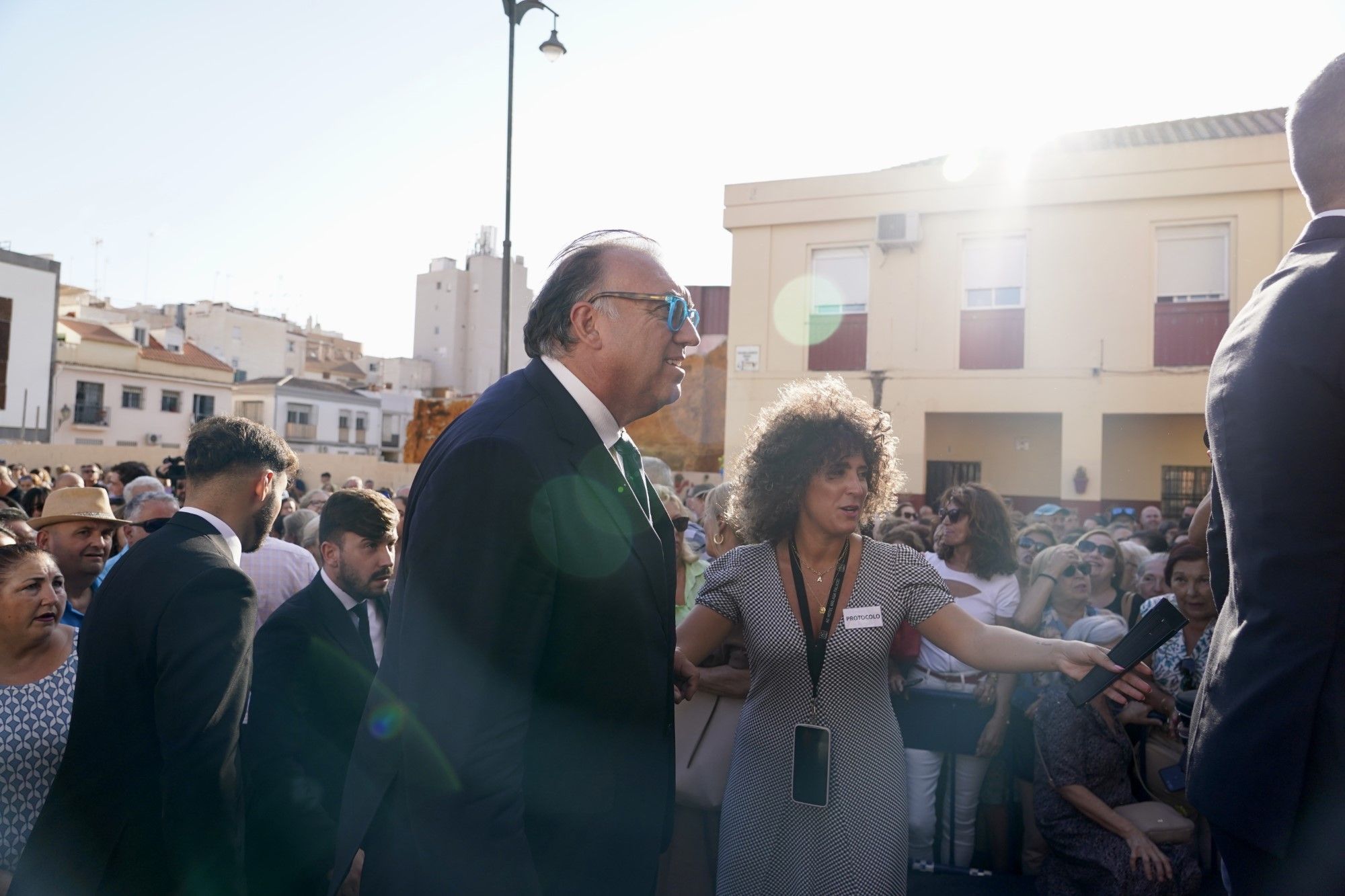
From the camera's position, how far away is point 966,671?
202 inches

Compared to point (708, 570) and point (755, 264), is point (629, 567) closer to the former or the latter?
point (708, 570)

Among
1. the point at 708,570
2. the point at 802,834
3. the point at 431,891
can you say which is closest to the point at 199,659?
the point at 431,891

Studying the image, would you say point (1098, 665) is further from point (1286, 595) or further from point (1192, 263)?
point (1192, 263)

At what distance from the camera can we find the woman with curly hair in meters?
2.82

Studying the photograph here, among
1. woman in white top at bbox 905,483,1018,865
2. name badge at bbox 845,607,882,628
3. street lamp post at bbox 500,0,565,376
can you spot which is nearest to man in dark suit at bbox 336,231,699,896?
name badge at bbox 845,607,882,628

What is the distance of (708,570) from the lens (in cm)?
318

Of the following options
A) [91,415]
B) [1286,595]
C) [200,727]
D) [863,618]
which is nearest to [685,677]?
[863,618]

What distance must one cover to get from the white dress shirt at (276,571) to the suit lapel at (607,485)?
11.2ft

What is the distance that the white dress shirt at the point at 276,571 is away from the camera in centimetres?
491

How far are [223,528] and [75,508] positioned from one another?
2.84m

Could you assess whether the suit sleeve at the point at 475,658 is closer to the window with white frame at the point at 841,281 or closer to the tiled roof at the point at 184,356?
the window with white frame at the point at 841,281

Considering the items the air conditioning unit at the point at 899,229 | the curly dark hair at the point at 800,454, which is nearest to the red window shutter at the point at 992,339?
the air conditioning unit at the point at 899,229

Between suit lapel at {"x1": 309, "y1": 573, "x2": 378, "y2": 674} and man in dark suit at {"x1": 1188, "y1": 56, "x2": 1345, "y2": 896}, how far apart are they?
9.34 ft

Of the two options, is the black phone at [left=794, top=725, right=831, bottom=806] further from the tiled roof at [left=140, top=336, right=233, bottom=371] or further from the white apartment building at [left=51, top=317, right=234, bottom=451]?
the tiled roof at [left=140, top=336, right=233, bottom=371]
